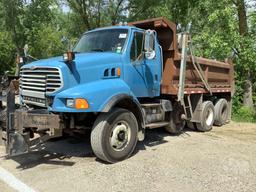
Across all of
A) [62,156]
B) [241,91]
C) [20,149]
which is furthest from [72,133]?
[241,91]

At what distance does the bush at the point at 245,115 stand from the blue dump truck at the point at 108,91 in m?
5.10

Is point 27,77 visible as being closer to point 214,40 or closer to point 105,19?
point 214,40

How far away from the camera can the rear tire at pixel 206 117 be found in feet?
35.9

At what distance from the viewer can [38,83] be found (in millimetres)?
7148

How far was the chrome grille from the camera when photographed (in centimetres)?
682

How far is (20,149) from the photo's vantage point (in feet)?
22.2

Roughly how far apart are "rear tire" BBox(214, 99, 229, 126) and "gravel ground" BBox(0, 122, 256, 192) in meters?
2.72

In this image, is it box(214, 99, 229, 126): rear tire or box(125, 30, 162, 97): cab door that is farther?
box(214, 99, 229, 126): rear tire

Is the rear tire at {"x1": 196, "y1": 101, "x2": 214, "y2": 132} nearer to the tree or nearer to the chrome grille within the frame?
the tree

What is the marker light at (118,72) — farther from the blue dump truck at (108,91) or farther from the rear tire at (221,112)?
the rear tire at (221,112)

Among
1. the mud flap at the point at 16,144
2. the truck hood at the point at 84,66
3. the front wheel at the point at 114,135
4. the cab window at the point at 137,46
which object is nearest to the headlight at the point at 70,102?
the truck hood at the point at 84,66

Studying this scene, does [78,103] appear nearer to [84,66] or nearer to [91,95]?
[91,95]

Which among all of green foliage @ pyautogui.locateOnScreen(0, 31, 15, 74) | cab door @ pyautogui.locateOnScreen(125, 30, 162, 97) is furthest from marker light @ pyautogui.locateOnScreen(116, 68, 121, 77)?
green foliage @ pyautogui.locateOnScreen(0, 31, 15, 74)

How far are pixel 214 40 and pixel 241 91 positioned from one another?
3.43 m
